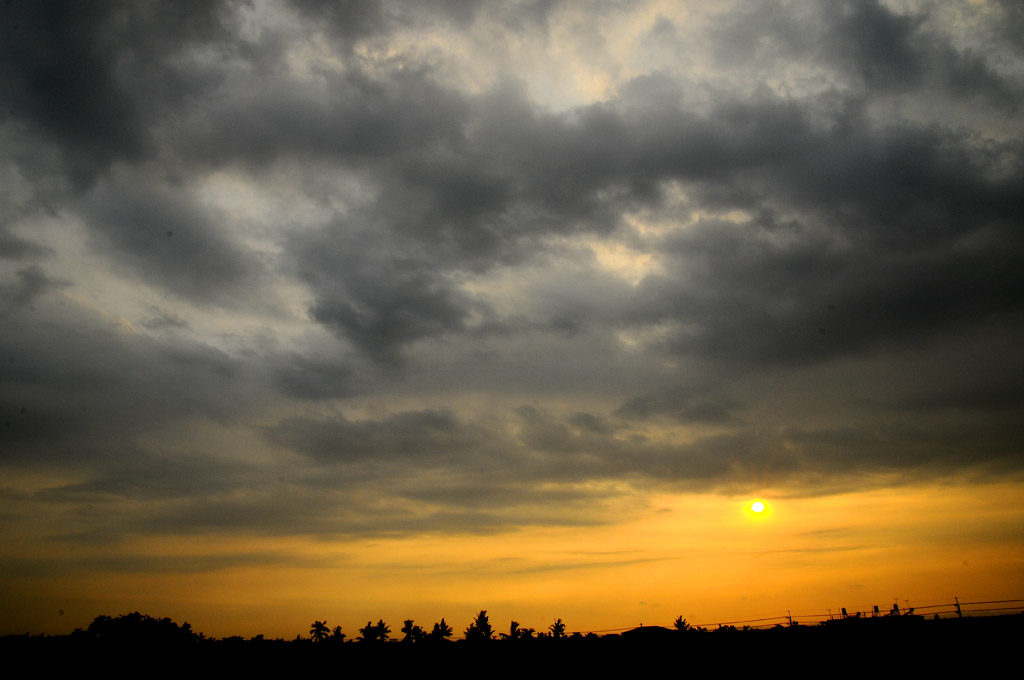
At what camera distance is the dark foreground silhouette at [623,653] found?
32594 mm

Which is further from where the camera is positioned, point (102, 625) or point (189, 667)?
point (102, 625)

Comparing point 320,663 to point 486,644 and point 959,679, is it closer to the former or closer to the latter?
point 486,644

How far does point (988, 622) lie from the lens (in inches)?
1483

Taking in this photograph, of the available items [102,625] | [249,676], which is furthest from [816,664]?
[102,625]

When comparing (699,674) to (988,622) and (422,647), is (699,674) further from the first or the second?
(988,622)

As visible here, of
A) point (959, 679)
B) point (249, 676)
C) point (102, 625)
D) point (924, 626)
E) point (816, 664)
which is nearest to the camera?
point (959, 679)

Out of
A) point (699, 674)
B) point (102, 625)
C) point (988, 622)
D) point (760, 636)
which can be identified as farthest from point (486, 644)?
point (102, 625)

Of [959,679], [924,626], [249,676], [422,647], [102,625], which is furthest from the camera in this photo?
[102,625]

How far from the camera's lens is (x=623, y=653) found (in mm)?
36031

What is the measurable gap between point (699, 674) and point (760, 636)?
6538mm

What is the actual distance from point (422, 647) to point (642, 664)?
14214 millimetres

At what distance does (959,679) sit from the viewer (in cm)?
2972

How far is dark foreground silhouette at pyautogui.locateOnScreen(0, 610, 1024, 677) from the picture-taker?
32.6 m

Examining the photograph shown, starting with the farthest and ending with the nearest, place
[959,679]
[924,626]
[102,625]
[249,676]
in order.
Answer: [102,625]
[924,626]
[249,676]
[959,679]
